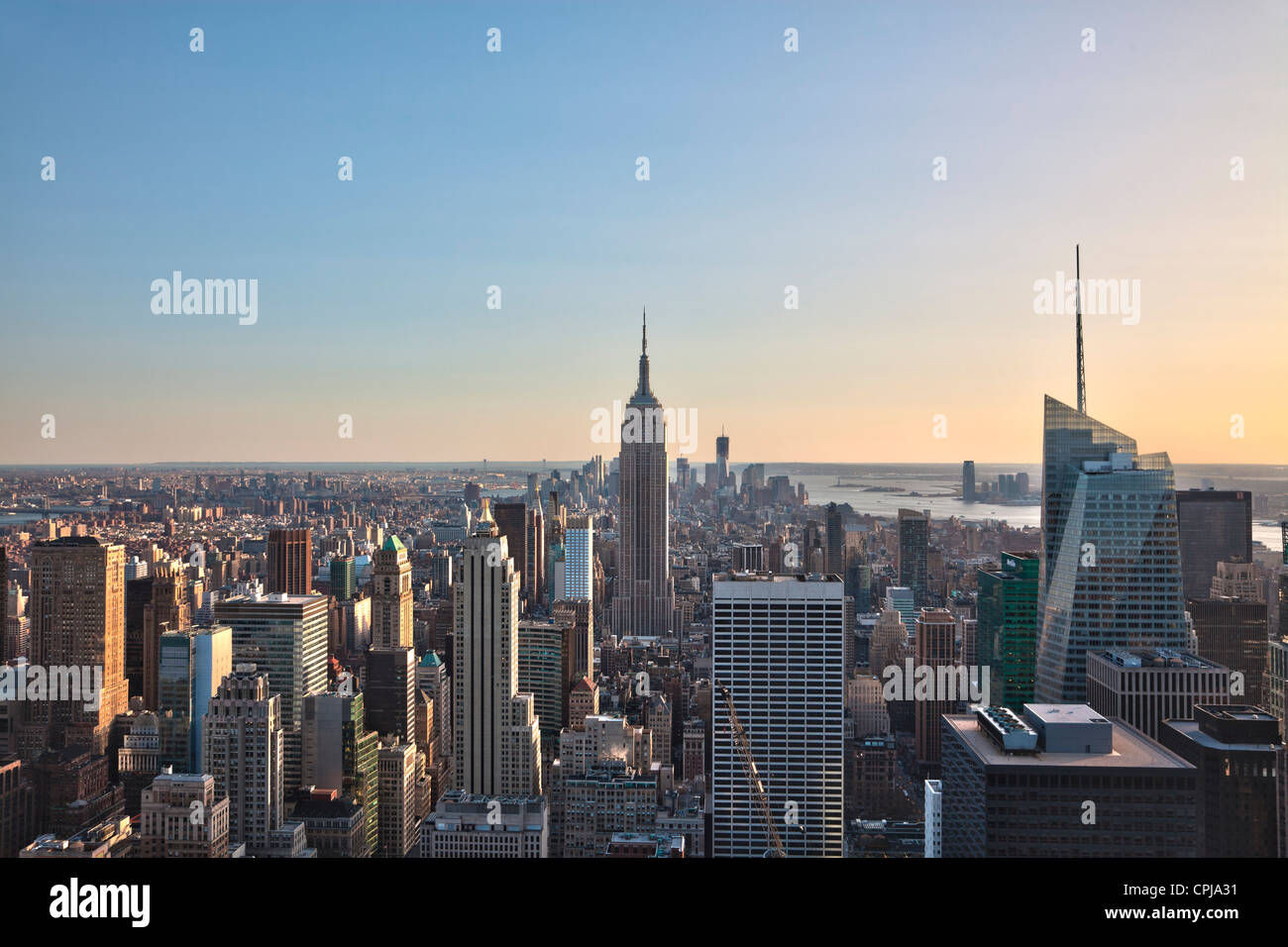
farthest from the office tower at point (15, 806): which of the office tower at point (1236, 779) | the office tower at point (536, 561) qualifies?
the office tower at point (1236, 779)

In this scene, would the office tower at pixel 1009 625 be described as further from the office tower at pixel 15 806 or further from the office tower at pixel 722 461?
the office tower at pixel 15 806

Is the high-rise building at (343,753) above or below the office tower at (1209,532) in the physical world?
below

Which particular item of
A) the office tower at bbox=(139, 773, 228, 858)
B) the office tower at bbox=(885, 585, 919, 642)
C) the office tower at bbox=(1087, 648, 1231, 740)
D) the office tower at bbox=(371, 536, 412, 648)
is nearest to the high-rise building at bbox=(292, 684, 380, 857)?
the office tower at bbox=(139, 773, 228, 858)

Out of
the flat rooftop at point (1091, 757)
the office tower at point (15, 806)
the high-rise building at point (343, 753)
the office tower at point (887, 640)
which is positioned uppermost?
the flat rooftop at point (1091, 757)

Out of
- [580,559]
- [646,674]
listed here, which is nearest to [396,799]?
[646,674]

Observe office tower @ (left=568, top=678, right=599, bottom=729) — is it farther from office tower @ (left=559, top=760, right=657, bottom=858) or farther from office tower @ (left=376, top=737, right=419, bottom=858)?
office tower @ (left=376, top=737, right=419, bottom=858)

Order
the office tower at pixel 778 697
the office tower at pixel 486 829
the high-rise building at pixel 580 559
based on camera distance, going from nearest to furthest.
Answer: the office tower at pixel 486 829 → the office tower at pixel 778 697 → the high-rise building at pixel 580 559

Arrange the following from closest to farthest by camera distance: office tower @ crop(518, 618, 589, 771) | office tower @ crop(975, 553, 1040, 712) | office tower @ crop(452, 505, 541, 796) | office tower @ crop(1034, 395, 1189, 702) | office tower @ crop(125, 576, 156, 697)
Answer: office tower @ crop(125, 576, 156, 697)
office tower @ crop(1034, 395, 1189, 702)
office tower @ crop(452, 505, 541, 796)
office tower @ crop(975, 553, 1040, 712)
office tower @ crop(518, 618, 589, 771)

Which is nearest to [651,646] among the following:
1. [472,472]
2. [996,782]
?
[472,472]
